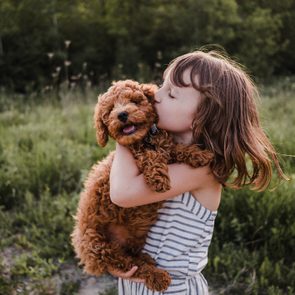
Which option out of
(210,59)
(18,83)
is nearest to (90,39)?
(18,83)

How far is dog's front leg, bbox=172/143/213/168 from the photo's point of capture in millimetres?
1716

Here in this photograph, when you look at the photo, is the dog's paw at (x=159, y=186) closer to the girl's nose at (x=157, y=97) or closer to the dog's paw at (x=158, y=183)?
the dog's paw at (x=158, y=183)

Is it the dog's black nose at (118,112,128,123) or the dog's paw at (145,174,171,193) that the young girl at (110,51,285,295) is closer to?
the dog's paw at (145,174,171,193)

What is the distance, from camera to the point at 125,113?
5.29ft

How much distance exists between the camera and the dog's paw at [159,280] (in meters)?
1.83

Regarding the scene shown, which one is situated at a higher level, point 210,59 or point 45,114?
point 210,59

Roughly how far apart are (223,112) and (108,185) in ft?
1.76

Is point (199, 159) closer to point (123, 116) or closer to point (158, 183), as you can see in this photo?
point (158, 183)

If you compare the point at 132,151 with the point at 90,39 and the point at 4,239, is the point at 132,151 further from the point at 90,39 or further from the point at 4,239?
the point at 90,39

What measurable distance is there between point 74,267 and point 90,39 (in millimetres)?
12242

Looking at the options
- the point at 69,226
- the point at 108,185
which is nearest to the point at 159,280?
the point at 108,185

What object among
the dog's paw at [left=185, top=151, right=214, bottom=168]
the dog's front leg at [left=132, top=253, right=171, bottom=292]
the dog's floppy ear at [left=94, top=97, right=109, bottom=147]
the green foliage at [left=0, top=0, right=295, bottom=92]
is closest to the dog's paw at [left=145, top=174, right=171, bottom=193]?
the dog's paw at [left=185, top=151, right=214, bottom=168]

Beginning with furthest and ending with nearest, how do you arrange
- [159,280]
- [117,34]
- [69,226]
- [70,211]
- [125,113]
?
1. [117,34]
2. [70,211]
3. [69,226]
4. [159,280]
5. [125,113]

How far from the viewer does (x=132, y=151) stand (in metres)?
1.73
